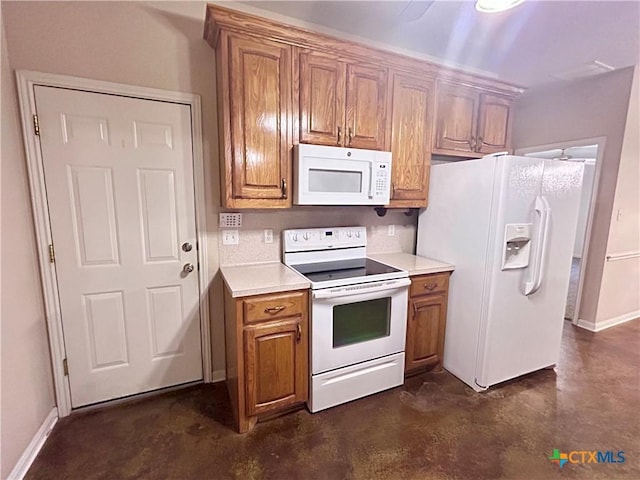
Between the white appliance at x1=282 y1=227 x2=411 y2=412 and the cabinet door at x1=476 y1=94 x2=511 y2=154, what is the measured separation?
1.53 meters

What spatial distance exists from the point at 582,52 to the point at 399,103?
1.82 m

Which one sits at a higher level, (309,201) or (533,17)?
(533,17)

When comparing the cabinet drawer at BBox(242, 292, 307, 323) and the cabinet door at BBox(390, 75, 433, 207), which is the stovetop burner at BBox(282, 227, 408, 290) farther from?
the cabinet door at BBox(390, 75, 433, 207)

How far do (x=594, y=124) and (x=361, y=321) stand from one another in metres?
3.29

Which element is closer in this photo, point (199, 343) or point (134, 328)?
point (134, 328)

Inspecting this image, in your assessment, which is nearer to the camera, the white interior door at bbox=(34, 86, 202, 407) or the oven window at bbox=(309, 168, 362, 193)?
the white interior door at bbox=(34, 86, 202, 407)

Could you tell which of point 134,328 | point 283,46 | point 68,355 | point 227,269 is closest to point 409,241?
point 227,269

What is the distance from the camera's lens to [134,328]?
2.06 m

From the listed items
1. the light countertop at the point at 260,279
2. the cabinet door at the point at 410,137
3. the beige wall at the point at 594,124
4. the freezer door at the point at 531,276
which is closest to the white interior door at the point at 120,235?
the light countertop at the point at 260,279

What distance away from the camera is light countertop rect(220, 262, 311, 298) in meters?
1.73

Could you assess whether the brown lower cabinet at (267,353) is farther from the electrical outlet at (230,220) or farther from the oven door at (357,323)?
the electrical outlet at (230,220)

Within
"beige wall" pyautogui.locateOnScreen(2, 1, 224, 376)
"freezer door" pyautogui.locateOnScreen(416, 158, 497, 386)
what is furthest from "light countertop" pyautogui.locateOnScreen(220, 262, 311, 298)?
"freezer door" pyautogui.locateOnScreen(416, 158, 497, 386)

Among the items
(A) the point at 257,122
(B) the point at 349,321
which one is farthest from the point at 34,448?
(A) the point at 257,122

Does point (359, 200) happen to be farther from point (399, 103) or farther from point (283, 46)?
point (283, 46)
